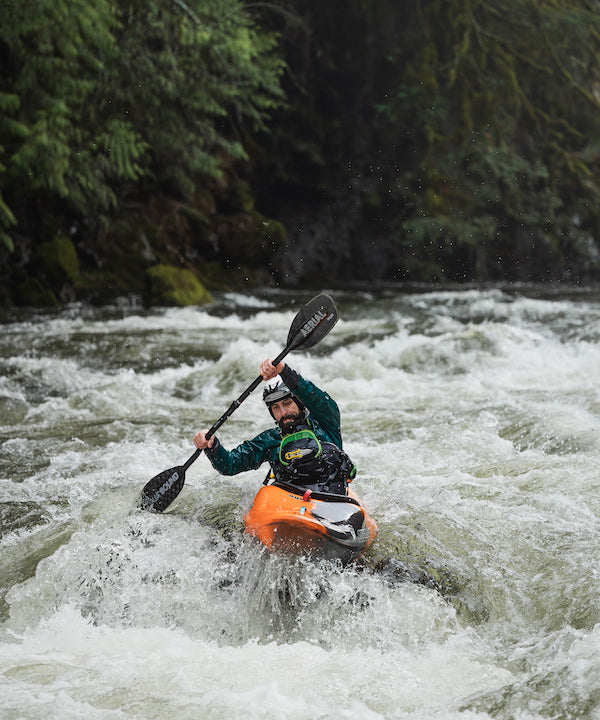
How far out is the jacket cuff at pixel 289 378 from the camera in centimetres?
340

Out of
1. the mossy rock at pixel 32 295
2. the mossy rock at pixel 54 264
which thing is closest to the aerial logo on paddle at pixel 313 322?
the mossy rock at pixel 32 295

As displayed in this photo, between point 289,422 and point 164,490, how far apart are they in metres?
0.69

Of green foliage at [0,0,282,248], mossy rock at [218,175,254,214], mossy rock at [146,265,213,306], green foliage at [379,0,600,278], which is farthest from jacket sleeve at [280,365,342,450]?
green foliage at [379,0,600,278]

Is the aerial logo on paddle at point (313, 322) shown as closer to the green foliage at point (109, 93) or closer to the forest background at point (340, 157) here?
the green foliage at point (109, 93)

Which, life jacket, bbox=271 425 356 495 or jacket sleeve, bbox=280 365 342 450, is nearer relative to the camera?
life jacket, bbox=271 425 356 495

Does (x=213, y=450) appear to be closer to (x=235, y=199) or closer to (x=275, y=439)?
(x=275, y=439)

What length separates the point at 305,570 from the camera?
118 inches

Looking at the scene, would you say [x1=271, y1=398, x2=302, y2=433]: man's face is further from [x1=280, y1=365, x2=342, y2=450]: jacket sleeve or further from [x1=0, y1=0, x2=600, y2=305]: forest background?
[x1=0, y1=0, x2=600, y2=305]: forest background

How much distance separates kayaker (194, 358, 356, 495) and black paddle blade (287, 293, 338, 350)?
0.44 meters

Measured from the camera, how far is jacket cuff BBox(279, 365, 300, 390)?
3.40 meters

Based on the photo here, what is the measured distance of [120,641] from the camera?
275 centimetres

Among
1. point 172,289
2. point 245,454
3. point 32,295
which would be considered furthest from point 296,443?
point 32,295

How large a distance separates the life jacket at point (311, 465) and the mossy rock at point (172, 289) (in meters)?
8.37

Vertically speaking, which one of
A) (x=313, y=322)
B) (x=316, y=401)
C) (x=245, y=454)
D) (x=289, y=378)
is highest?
(x=313, y=322)
